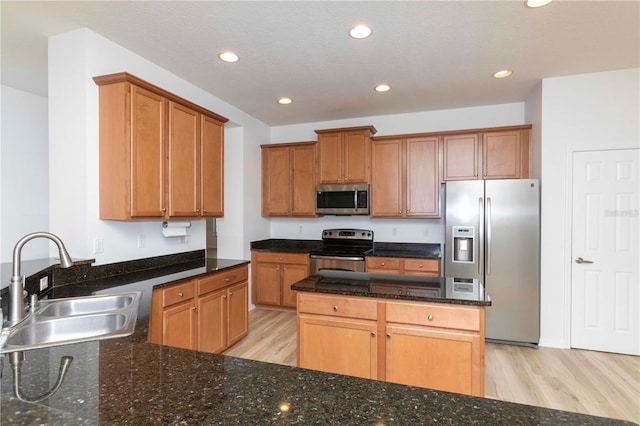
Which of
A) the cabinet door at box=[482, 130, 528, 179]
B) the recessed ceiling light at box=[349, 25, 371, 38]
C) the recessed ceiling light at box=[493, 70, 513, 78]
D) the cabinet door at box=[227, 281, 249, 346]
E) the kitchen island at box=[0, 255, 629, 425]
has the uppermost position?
the recessed ceiling light at box=[493, 70, 513, 78]

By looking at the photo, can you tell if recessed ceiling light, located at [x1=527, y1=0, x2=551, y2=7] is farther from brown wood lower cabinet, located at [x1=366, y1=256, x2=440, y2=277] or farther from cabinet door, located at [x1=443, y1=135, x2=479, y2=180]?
brown wood lower cabinet, located at [x1=366, y1=256, x2=440, y2=277]

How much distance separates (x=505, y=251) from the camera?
11.2ft

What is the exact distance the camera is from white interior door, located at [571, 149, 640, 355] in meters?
3.10

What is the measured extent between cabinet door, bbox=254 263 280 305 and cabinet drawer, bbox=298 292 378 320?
2346 millimetres

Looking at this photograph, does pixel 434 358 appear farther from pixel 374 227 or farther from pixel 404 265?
pixel 374 227

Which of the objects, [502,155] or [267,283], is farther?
[267,283]

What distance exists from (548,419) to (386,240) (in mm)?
3943

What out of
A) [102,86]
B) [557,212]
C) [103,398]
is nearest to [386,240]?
[557,212]

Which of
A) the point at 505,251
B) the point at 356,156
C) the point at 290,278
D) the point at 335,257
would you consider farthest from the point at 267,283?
the point at 505,251

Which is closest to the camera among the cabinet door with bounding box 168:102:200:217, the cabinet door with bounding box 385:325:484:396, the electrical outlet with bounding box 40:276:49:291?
the cabinet door with bounding box 385:325:484:396

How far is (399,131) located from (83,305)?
4115mm

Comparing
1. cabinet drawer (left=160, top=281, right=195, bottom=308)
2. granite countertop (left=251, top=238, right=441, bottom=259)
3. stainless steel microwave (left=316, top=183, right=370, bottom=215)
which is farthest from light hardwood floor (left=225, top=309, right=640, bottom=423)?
stainless steel microwave (left=316, top=183, right=370, bottom=215)

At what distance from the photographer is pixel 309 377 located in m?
0.93

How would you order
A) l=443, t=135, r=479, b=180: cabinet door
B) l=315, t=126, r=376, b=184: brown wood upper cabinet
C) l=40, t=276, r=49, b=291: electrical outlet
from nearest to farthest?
l=40, t=276, r=49, b=291: electrical outlet → l=443, t=135, r=479, b=180: cabinet door → l=315, t=126, r=376, b=184: brown wood upper cabinet
